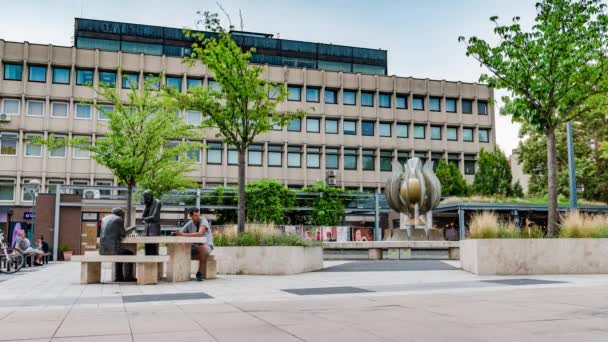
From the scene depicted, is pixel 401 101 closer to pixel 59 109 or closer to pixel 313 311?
pixel 59 109

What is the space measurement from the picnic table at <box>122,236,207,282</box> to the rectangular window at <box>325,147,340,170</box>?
41.2 meters

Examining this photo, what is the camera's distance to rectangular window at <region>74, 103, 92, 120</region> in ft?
158

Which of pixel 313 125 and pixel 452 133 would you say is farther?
pixel 452 133

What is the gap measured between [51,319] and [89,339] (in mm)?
1779

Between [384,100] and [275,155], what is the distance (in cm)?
1177

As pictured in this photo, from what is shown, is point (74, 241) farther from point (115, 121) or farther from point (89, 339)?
point (89, 339)

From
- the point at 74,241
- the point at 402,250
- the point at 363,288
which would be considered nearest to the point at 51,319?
the point at 363,288

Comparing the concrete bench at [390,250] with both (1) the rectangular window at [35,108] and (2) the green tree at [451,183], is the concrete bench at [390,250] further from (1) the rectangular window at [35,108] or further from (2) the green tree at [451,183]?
(1) the rectangular window at [35,108]

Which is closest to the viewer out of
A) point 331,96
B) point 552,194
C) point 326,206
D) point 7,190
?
point 552,194

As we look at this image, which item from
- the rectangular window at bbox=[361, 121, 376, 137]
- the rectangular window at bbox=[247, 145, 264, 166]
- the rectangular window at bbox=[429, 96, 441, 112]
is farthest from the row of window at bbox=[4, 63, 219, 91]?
the rectangular window at bbox=[429, 96, 441, 112]

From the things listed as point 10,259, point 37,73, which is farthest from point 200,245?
point 37,73

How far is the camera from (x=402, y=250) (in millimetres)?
23000

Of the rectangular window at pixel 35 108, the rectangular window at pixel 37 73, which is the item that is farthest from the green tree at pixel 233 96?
the rectangular window at pixel 37 73

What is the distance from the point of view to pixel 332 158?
5441cm
